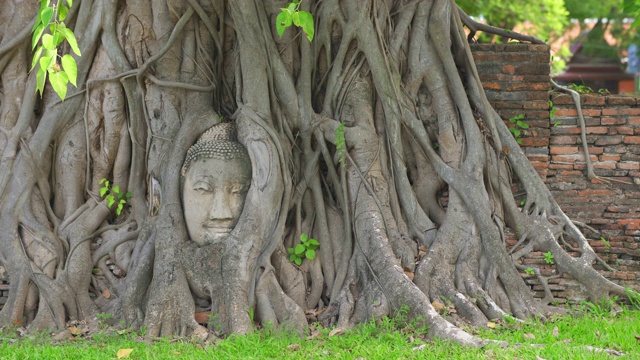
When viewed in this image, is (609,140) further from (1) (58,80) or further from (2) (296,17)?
(1) (58,80)

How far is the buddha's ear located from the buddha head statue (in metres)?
0.07

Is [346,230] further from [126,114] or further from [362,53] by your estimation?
[126,114]

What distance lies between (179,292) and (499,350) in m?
2.09

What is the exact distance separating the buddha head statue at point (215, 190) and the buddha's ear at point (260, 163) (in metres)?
0.07

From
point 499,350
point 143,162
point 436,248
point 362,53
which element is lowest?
point 499,350

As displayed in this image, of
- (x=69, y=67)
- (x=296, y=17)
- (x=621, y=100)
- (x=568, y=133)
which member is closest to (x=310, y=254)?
(x=296, y=17)

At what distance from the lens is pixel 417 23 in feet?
19.2

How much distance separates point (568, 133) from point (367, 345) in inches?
110

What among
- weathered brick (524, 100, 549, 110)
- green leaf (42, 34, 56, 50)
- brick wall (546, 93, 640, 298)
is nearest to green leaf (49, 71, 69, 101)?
green leaf (42, 34, 56, 50)

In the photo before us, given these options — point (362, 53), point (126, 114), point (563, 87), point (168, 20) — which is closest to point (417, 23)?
point (362, 53)

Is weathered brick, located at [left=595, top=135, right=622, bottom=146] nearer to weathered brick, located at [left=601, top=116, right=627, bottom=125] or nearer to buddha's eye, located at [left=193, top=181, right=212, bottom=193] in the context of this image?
weathered brick, located at [left=601, top=116, right=627, bottom=125]

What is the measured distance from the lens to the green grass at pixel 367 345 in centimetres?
425

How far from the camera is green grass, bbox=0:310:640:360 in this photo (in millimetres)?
4254

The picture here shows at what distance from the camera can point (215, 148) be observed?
5.24 m
